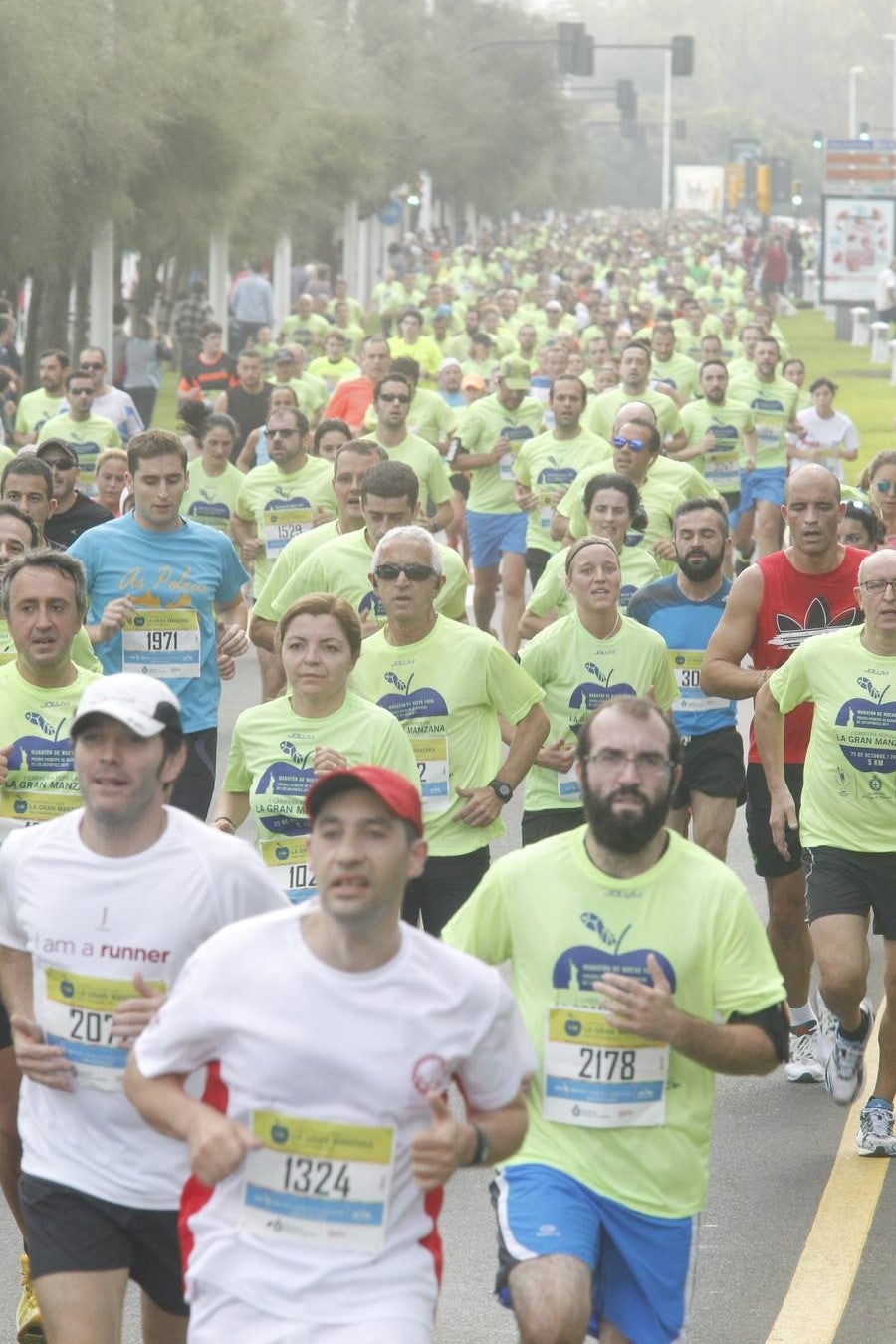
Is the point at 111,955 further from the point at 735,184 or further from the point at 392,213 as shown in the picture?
the point at 735,184

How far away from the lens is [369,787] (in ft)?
13.5

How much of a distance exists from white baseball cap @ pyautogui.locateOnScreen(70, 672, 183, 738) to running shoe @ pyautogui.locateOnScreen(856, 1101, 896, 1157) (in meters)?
3.43

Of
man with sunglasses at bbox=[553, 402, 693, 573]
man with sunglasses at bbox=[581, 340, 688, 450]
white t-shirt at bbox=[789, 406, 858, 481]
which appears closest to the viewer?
man with sunglasses at bbox=[553, 402, 693, 573]

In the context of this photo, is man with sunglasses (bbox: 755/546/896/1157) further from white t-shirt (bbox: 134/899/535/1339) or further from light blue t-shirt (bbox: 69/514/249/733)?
white t-shirt (bbox: 134/899/535/1339)

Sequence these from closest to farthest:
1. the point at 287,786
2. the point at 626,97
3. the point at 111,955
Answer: the point at 111,955 < the point at 287,786 < the point at 626,97

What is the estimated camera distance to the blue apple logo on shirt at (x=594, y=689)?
8672 mm

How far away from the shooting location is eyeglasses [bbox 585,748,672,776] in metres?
4.83

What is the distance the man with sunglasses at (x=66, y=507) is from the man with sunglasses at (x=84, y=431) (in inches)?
219

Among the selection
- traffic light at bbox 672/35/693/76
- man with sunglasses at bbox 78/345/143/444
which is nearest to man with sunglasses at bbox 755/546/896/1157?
man with sunglasses at bbox 78/345/143/444

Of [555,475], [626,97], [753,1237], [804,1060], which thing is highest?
[626,97]

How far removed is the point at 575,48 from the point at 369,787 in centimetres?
6187

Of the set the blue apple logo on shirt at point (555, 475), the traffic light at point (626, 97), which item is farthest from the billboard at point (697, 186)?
the blue apple logo on shirt at point (555, 475)

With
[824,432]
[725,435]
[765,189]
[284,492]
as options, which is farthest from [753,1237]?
[765,189]

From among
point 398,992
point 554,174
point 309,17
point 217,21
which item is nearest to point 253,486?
point 398,992
